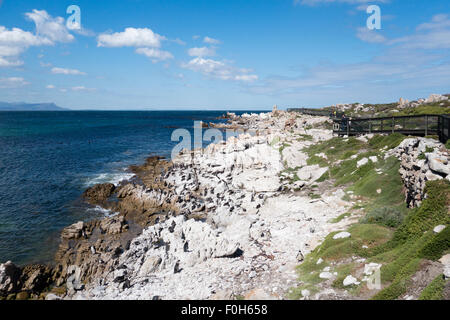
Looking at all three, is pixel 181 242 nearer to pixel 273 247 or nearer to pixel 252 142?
pixel 273 247

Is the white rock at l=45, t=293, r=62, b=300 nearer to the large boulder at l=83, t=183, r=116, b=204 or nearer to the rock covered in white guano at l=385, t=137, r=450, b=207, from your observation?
the large boulder at l=83, t=183, r=116, b=204

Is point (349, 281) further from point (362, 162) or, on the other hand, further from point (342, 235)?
point (362, 162)

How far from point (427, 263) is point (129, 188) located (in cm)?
2586

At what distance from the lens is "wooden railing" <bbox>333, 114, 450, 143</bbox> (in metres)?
16.3

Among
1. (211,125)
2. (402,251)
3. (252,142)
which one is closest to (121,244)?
(402,251)

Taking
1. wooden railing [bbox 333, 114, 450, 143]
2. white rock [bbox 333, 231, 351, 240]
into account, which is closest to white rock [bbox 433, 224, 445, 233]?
white rock [bbox 333, 231, 351, 240]

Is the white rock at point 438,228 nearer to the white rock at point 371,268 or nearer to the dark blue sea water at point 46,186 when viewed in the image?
the white rock at point 371,268

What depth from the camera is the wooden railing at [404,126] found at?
1631cm

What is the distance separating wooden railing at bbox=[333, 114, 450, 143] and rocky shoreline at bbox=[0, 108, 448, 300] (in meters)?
2.49

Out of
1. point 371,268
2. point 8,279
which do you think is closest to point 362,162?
point 371,268

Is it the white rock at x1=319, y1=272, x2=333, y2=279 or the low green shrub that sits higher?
the low green shrub

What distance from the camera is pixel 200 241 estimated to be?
→ 14.7 meters
